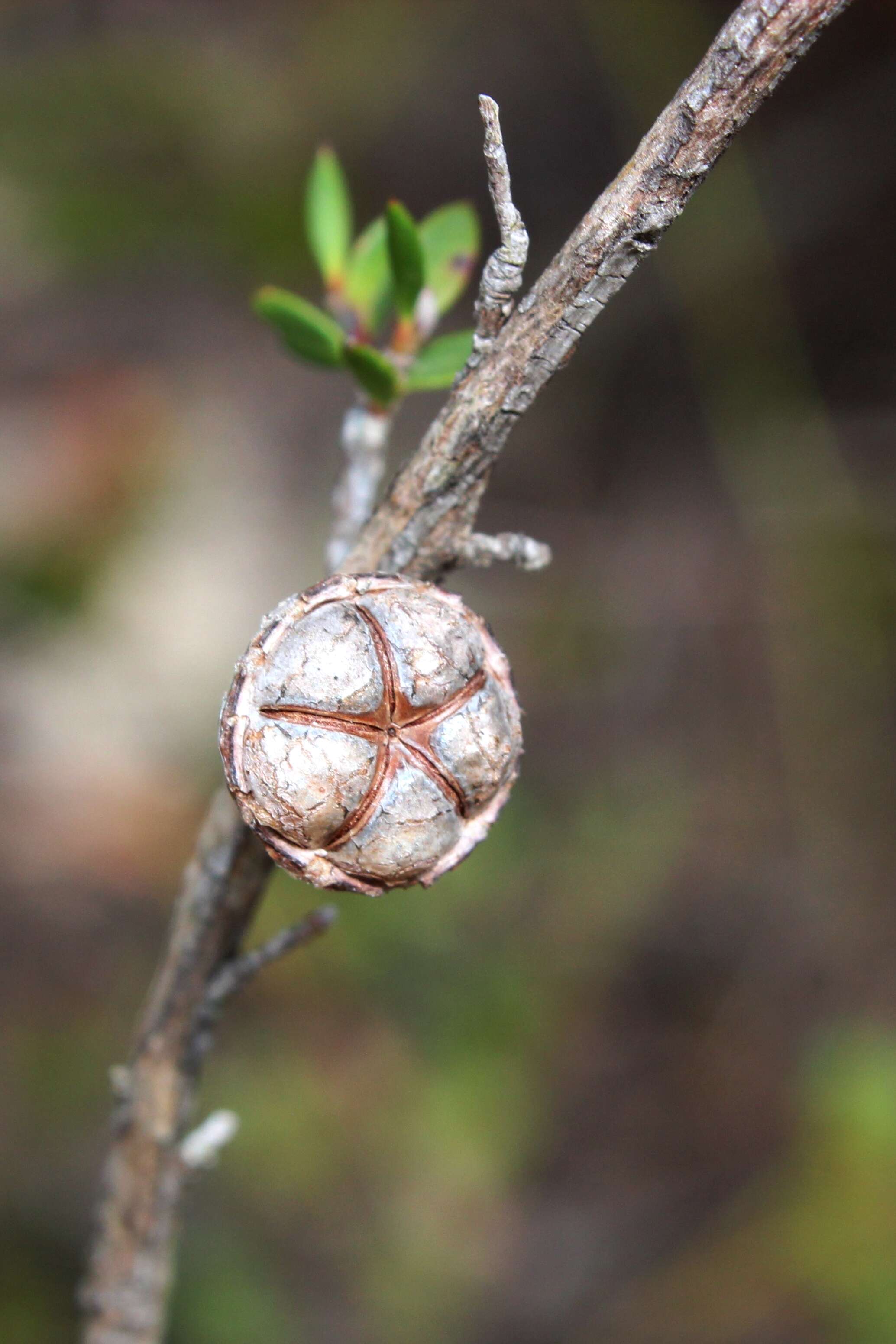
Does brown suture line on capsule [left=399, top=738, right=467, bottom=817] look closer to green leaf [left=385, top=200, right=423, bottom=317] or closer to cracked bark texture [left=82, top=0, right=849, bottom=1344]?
cracked bark texture [left=82, top=0, right=849, bottom=1344]

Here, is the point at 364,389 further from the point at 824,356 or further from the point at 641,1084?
the point at 824,356

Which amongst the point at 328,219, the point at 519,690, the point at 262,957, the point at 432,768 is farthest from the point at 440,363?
the point at 519,690

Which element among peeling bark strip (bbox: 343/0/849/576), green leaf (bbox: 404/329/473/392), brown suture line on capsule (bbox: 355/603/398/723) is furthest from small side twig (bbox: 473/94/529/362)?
brown suture line on capsule (bbox: 355/603/398/723)

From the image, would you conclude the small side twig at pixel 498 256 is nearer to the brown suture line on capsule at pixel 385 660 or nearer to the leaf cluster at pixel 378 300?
the leaf cluster at pixel 378 300

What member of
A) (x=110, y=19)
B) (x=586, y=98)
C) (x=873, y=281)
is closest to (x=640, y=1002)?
(x=873, y=281)

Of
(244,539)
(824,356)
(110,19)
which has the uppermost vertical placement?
(110,19)

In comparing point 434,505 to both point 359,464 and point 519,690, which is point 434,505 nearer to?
point 359,464

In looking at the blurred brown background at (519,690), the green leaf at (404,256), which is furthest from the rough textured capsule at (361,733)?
the blurred brown background at (519,690)
